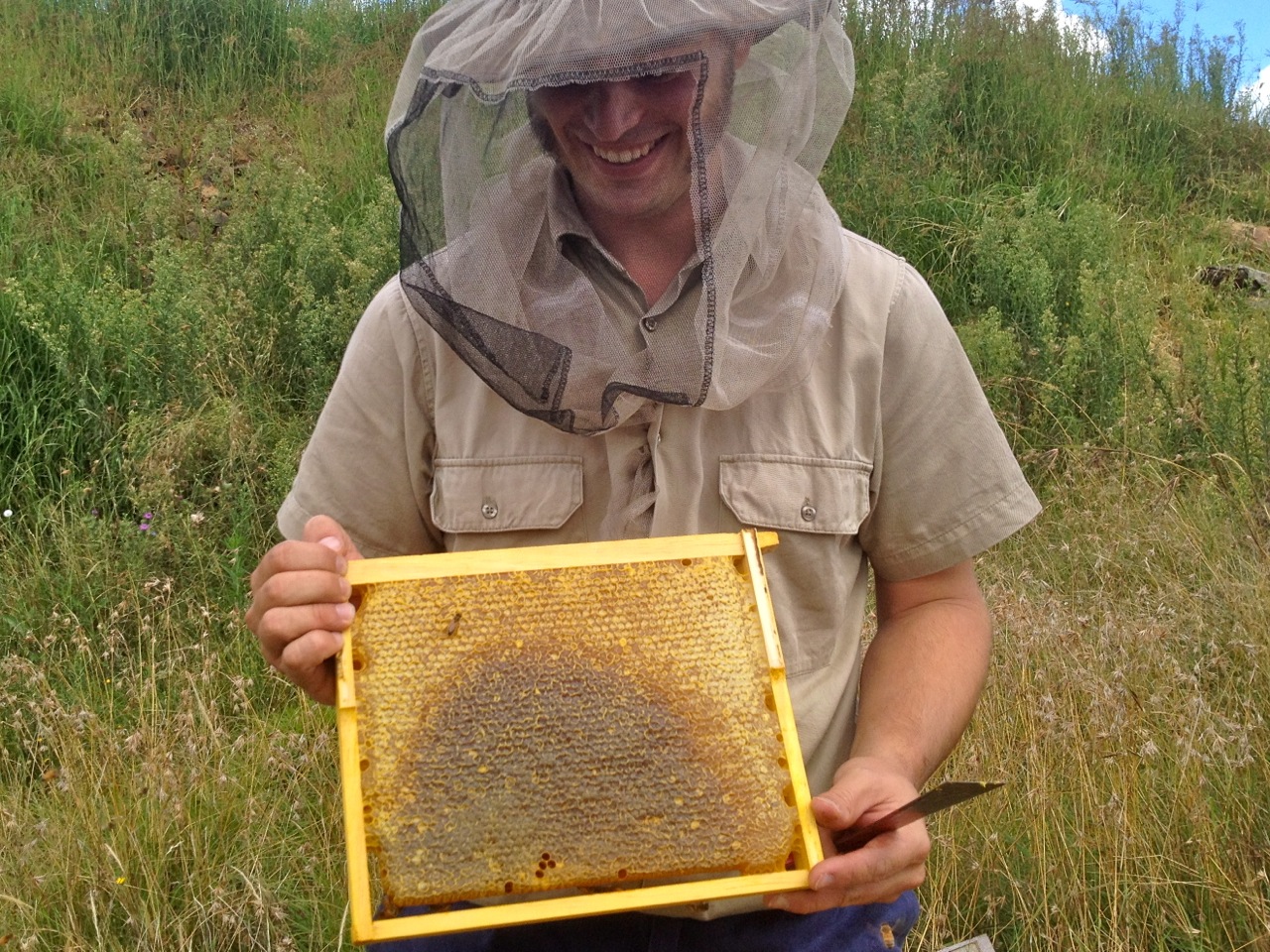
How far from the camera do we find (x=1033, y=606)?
3902 millimetres

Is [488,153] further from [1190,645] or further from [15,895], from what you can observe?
[1190,645]

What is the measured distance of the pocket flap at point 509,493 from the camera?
1979 mm

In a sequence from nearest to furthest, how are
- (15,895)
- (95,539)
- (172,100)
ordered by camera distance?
(15,895) < (95,539) < (172,100)

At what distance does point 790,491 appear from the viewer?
197 cm

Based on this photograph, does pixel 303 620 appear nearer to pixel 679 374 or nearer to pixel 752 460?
pixel 679 374

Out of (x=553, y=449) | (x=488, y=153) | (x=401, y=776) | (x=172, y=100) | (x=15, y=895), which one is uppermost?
(x=172, y=100)

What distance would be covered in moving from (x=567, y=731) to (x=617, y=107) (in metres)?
0.93

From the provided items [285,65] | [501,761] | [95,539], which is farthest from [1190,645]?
[285,65]

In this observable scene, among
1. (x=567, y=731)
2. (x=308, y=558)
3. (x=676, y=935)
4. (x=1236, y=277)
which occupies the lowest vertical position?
(x=676, y=935)

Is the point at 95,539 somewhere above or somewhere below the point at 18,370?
below

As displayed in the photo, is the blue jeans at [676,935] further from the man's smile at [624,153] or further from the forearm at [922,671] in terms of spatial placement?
the man's smile at [624,153]

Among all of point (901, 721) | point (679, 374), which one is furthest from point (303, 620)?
point (901, 721)

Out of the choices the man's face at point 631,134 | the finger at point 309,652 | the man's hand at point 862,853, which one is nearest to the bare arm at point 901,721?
the man's hand at point 862,853

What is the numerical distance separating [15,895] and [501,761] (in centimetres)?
202
